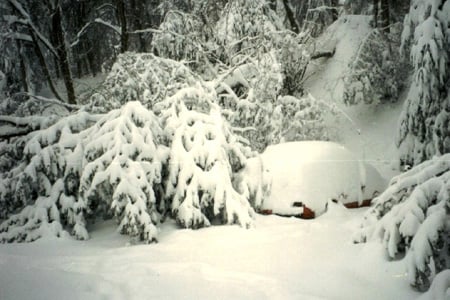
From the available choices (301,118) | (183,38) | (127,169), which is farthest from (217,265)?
(183,38)

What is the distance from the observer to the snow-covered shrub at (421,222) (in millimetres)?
3701

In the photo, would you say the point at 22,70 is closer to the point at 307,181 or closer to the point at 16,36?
the point at 16,36


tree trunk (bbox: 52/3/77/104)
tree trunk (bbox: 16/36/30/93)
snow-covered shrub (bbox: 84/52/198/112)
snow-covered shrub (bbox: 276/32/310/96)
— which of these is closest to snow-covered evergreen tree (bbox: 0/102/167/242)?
snow-covered shrub (bbox: 84/52/198/112)

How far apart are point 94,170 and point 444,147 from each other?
6.31 m

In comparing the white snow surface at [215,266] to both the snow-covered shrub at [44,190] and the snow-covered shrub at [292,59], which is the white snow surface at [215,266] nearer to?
the snow-covered shrub at [44,190]

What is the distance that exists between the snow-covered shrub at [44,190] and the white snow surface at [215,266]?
13.0 inches

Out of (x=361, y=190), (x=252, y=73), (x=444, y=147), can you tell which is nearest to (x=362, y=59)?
(x=252, y=73)

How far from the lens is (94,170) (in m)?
6.54

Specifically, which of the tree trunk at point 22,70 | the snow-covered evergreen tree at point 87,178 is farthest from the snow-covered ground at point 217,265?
the tree trunk at point 22,70

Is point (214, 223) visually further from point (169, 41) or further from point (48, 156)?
point (169, 41)

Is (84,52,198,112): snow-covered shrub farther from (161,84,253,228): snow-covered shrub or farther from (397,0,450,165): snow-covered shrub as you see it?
(397,0,450,165): snow-covered shrub

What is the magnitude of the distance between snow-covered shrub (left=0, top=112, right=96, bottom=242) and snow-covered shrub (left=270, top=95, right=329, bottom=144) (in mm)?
5171

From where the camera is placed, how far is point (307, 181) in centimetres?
728

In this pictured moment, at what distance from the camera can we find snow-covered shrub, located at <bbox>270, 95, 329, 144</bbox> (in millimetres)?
10641
